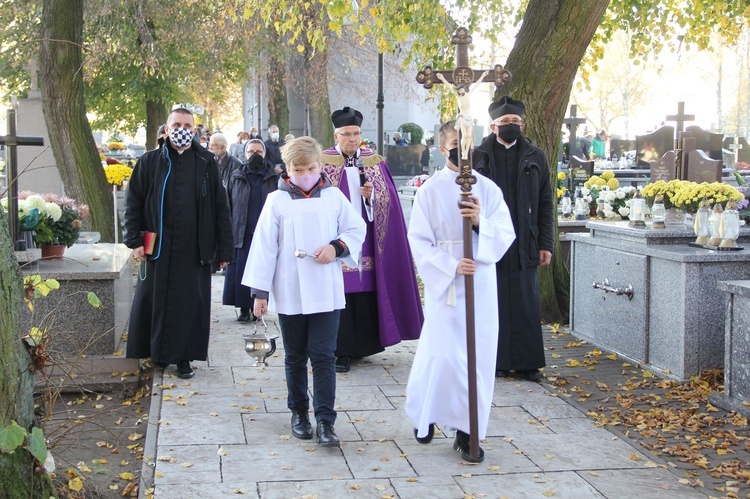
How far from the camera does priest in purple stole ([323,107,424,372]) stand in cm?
820

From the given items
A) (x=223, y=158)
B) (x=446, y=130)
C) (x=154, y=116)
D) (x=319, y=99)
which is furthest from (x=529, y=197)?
(x=319, y=99)

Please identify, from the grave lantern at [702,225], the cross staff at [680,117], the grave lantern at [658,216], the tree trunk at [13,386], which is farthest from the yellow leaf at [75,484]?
the cross staff at [680,117]

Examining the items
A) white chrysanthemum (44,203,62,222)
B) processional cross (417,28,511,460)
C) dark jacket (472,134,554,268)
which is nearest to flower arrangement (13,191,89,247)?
white chrysanthemum (44,203,62,222)

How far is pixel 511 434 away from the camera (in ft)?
20.8

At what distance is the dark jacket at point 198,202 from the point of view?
7.84 metres

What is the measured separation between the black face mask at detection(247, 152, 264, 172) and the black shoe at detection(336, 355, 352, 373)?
343cm

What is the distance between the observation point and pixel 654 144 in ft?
70.1

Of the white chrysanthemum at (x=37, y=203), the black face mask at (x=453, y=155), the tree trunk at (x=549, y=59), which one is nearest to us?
the black face mask at (x=453, y=155)

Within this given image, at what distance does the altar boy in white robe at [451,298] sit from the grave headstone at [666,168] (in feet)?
24.5

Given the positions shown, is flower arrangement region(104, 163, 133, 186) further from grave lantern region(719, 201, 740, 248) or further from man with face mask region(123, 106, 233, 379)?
grave lantern region(719, 201, 740, 248)

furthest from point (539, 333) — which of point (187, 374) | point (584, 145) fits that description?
point (584, 145)

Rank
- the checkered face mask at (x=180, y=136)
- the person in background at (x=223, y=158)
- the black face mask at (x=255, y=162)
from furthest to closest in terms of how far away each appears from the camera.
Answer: the person in background at (x=223, y=158), the black face mask at (x=255, y=162), the checkered face mask at (x=180, y=136)

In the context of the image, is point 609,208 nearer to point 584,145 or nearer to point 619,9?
point 619,9

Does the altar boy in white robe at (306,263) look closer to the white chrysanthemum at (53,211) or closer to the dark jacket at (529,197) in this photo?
the dark jacket at (529,197)
